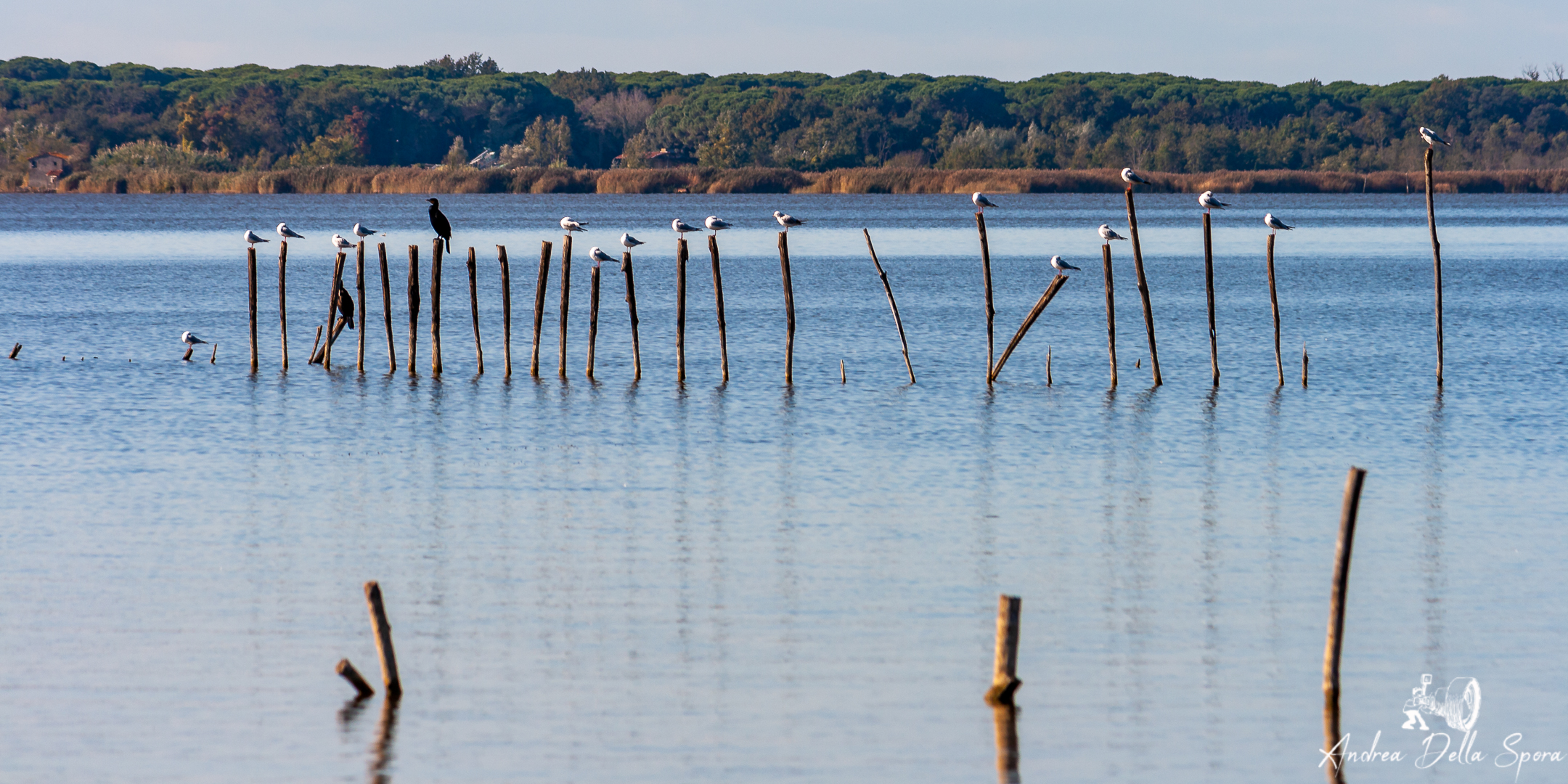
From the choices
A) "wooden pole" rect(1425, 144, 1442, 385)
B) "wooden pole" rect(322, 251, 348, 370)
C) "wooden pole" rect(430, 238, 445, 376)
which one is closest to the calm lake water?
"wooden pole" rect(322, 251, 348, 370)

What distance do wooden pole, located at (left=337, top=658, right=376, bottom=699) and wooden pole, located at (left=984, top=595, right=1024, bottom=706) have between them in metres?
3.95

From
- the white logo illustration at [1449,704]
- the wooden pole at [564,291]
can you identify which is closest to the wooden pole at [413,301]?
the wooden pole at [564,291]

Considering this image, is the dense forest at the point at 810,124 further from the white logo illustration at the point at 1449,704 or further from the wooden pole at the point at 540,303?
the white logo illustration at the point at 1449,704

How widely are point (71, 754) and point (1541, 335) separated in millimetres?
34642

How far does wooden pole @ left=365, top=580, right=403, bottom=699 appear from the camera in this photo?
1116cm

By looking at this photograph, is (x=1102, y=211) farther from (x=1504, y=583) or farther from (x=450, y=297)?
(x=1504, y=583)

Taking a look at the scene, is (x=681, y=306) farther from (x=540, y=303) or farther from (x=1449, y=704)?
(x=1449, y=704)

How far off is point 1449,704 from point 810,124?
14697 centimetres

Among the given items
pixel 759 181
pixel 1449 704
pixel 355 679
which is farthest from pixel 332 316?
pixel 759 181

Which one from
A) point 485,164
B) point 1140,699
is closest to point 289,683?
point 1140,699

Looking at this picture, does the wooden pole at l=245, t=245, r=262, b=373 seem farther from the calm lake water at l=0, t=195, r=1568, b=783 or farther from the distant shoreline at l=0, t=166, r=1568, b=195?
the distant shoreline at l=0, t=166, r=1568, b=195

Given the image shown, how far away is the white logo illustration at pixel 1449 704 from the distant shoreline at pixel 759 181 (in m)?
114

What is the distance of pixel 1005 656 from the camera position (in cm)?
1125

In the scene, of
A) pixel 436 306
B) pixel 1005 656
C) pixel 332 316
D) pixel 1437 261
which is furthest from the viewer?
pixel 332 316
